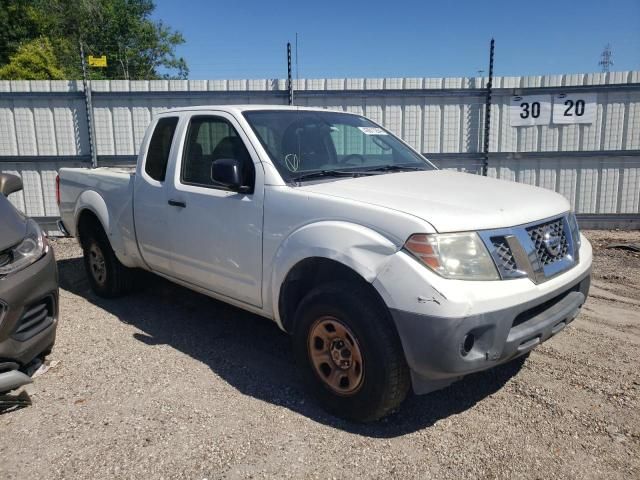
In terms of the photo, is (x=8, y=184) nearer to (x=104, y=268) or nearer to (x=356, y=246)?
(x=104, y=268)

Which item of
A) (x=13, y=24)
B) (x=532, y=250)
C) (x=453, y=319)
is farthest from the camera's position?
(x=13, y=24)

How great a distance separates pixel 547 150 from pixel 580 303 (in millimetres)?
6146

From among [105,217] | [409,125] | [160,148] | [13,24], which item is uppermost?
[13,24]

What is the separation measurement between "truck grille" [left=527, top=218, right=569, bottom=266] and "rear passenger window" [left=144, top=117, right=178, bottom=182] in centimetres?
294

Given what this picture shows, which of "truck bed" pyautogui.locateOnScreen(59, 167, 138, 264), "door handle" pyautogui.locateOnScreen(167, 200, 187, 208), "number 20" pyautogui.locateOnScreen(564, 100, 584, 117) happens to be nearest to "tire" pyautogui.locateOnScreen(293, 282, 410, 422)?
"door handle" pyautogui.locateOnScreen(167, 200, 187, 208)

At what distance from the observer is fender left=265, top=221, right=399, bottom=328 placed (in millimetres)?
2734

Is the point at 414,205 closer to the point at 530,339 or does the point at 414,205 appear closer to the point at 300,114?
the point at 530,339

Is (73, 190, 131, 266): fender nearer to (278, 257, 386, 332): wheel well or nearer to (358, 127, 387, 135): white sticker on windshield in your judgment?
(278, 257, 386, 332): wheel well

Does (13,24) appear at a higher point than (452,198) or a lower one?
higher

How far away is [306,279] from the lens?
3342 mm

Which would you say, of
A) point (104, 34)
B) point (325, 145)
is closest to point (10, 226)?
point (325, 145)

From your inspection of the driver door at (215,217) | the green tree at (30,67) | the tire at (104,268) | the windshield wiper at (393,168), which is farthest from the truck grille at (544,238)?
the green tree at (30,67)

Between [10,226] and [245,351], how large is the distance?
→ 1.89 m

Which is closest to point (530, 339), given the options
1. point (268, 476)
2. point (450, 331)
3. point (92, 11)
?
point (450, 331)
